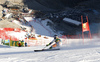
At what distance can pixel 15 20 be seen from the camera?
29297mm

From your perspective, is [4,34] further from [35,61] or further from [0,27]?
[35,61]

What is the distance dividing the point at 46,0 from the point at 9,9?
17.1m

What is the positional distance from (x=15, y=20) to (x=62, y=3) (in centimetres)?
2612

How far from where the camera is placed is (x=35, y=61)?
572 centimetres

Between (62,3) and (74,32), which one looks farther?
(62,3)

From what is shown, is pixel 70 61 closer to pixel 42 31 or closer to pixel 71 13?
pixel 42 31

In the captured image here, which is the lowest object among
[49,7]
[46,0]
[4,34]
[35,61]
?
[35,61]

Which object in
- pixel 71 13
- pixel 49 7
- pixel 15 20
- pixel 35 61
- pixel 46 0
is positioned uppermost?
pixel 46 0

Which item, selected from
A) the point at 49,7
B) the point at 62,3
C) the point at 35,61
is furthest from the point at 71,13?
the point at 35,61

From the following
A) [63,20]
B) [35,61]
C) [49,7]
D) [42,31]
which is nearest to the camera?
[35,61]

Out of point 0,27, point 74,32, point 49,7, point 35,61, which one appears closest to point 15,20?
point 0,27

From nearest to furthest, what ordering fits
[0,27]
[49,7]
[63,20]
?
[0,27], [63,20], [49,7]

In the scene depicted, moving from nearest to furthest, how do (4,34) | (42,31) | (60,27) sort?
(4,34)
(42,31)
(60,27)

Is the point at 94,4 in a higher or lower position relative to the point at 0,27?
higher
